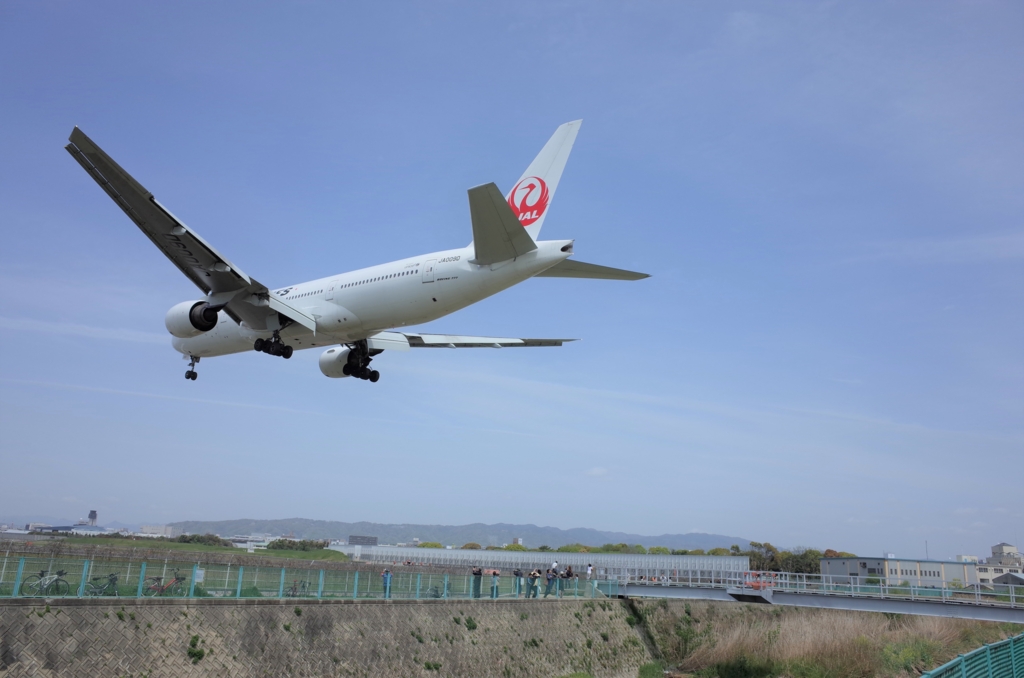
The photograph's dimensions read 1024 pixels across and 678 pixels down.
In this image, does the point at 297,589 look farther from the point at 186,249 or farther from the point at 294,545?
the point at 294,545

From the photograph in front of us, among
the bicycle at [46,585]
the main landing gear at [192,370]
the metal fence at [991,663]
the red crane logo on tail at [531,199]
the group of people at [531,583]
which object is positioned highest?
the red crane logo on tail at [531,199]

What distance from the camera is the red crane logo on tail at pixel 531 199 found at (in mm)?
23547

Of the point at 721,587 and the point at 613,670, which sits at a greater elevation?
the point at 721,587

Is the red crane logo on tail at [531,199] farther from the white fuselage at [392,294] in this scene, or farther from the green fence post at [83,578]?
the green fence post at [83,578]

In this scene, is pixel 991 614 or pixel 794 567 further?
pixel 794 567

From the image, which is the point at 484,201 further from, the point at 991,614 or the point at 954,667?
the point at 991,614

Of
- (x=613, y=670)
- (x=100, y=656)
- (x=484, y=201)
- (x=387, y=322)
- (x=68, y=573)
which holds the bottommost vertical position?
(x=613, y=670)

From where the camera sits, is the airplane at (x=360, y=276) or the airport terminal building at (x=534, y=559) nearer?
the airplane at (x=360, y=276)

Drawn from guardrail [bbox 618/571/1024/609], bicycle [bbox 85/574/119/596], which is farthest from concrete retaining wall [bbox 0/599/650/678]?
guardrail [bbox 618/571/1024/609]

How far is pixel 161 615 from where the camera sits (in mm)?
19641

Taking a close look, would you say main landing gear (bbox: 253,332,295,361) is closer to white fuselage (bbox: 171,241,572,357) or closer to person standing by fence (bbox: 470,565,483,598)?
white fuselage (bbox: 171,241,572,357)

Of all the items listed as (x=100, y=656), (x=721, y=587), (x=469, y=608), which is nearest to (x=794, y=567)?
(x=721, y=587)

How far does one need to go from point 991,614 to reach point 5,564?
3275cm

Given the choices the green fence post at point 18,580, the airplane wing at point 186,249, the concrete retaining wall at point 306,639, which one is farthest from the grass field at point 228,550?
the green fence post at point 18,580
